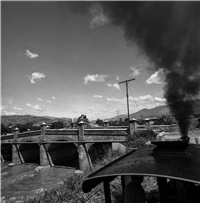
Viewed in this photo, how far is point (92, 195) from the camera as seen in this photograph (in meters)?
4.86

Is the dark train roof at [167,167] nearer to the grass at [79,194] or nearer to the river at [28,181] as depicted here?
the grass at [79,194]

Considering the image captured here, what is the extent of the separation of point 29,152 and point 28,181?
9935mm

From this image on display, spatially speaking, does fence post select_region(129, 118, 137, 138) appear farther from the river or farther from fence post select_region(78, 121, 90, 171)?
the river

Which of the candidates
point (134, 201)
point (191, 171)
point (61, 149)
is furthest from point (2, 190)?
point (191, 171)

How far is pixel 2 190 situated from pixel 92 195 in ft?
51.4

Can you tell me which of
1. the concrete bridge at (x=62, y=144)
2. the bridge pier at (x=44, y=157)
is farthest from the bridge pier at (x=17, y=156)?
the bridge pier at (x=44, y=157)

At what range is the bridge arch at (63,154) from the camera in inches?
863

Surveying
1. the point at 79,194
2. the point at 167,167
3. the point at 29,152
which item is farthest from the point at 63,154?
the point at 167,167

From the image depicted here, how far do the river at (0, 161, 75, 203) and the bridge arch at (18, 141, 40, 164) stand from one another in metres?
3.52

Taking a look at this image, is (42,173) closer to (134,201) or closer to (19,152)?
(19,152)

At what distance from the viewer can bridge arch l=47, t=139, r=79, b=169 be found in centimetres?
2192

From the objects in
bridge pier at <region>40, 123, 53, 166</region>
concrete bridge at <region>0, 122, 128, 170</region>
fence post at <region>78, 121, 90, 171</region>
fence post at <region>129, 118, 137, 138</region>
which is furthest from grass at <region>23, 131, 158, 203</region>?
bridge pier at <region>40, 123, 53, 166</region>

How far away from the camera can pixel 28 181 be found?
682 inches

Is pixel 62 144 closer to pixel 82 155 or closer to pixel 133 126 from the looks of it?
pixel 82 155
